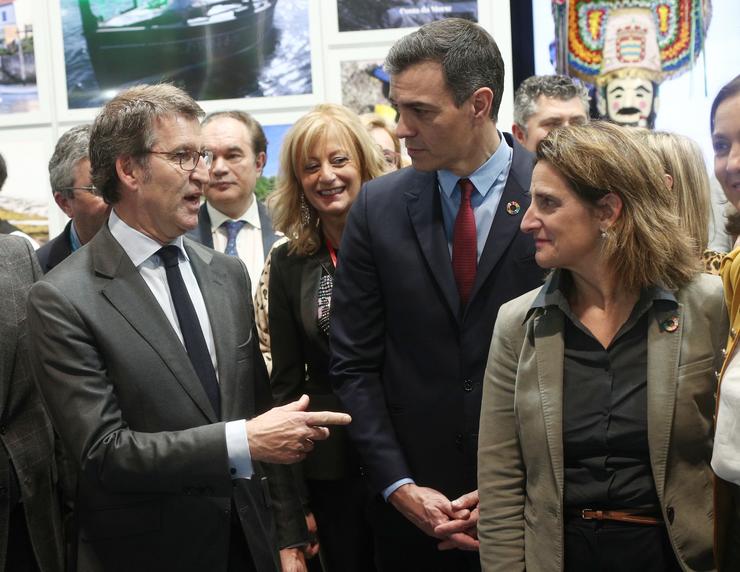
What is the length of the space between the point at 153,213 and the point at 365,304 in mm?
644

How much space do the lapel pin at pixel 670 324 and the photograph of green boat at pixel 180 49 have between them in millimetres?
2847

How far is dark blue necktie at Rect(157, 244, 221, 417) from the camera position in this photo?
2.54 meters

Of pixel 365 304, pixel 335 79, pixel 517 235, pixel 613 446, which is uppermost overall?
pixel 335 79

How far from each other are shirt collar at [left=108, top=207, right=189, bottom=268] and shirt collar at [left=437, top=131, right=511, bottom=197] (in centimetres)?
82

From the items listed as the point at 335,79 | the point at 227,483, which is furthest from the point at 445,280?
the point at 335,79

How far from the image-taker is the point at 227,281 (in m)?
2.75

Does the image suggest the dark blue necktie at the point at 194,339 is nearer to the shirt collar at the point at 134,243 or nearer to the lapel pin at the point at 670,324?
the shirt collar at the point at 134,243

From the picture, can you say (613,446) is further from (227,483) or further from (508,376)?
(227,483)

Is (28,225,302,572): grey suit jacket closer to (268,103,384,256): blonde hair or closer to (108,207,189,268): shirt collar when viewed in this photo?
(108,207,189,268): shirt collar

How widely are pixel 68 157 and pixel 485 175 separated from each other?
6.34ft

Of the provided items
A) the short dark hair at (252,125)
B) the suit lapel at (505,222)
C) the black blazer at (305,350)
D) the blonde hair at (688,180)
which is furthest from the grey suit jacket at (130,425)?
the short dark hair at (252,125)

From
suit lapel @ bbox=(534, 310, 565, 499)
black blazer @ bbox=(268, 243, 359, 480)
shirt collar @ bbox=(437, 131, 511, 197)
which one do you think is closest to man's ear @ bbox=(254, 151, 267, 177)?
black blazer @ bbox=(268, 243, 359, 480)

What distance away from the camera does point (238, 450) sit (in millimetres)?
2389

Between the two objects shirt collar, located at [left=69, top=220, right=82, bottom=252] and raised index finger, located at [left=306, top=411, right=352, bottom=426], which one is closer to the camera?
raised index finger, located at [left=306, top=411, right=352, bottom=426]
